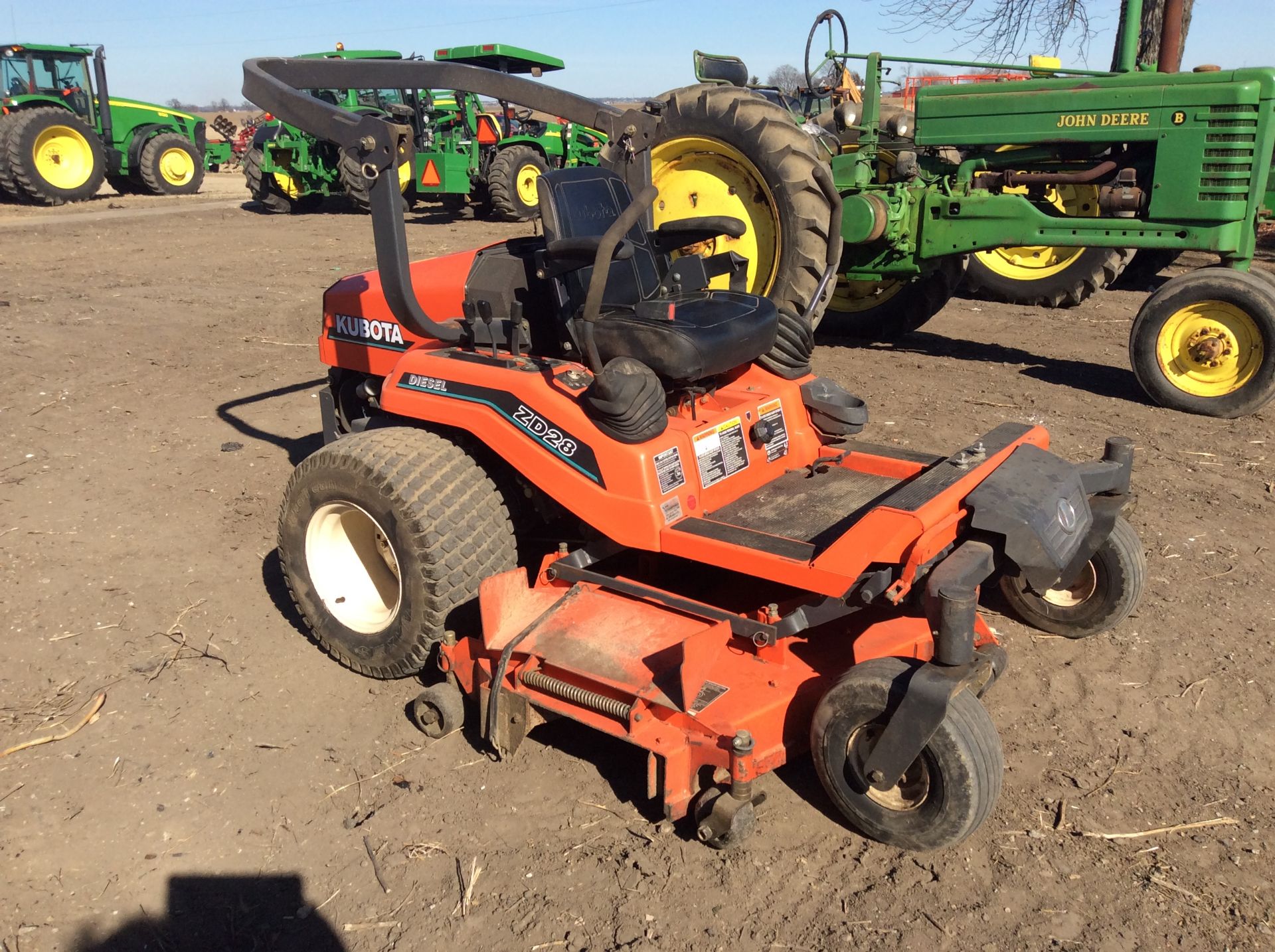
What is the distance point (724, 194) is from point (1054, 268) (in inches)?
127

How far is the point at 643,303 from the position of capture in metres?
3.79

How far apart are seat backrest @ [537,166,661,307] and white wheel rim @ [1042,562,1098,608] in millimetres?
Answer: 1919

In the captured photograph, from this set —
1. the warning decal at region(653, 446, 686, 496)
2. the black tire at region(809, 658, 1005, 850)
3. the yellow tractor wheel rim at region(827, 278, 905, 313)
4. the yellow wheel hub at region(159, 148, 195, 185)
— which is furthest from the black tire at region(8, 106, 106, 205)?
the black tire at region(809, 658, 1005, 850)

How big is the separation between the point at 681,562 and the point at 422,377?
1.18m

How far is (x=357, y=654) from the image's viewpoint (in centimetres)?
372

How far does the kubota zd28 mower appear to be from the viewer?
2889 millimetres

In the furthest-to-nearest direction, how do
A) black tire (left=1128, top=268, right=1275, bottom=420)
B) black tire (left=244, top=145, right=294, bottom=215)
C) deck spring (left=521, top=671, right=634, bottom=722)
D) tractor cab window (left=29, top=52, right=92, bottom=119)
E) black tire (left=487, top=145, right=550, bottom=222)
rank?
1. tractor cab window (left=29, top=52, right=92, bottom=119)
2. black tire (left=244, top=145, right=294, bottom=215)
3. black tire (left=487, top=145, right=550, bottom=222)
4. black tire (left=1128, top=268, right=1275, bottom=420)
5. deck spring (left=521, top=671, right=634, bottom=722)

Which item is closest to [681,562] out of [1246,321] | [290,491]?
[290,491]

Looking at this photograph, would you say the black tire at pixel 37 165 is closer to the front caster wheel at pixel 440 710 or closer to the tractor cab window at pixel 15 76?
the tractor cab window at pixel 15 76

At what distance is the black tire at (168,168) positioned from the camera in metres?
18.4

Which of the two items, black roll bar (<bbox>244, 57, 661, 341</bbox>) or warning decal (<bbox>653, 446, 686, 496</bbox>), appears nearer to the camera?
warning decal (<bbox>653, 446, 686, 496</bbox>)

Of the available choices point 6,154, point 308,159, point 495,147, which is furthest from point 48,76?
point 495,147

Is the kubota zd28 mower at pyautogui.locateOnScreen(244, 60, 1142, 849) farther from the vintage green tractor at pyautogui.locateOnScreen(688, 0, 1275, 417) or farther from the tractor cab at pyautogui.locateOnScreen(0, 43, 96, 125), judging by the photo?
the tractor cab at pyautogui.locateOnScreen(0, 43, 96, 125)

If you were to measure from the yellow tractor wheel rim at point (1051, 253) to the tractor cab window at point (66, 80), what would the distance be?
15.4m
